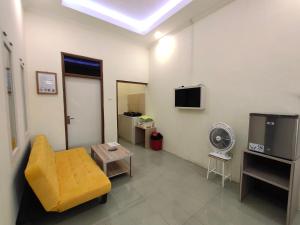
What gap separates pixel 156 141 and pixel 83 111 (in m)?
2.17

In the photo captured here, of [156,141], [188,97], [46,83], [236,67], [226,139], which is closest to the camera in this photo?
[226,139]

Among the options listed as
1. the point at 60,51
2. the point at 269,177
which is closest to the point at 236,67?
the point at 269,177

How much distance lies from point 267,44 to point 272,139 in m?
1.43

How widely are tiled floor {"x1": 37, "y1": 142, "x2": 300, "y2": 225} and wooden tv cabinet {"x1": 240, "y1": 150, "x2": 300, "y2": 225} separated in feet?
0.66

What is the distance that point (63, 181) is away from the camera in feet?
6.25

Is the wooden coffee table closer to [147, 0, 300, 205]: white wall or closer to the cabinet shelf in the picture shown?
[147, 0, 300, 205]: white wall

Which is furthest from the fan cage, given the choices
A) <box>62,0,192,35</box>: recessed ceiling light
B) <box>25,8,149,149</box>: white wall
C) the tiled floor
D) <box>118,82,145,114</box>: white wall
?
<box>118,82,145,114</box>: white wall

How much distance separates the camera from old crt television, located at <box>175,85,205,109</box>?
118 inches

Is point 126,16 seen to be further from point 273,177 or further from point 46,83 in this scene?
point 273,177

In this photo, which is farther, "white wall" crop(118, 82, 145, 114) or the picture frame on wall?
"white wall" crop(118, 82, 145, 114)

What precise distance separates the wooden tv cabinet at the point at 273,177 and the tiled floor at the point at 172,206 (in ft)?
0.66

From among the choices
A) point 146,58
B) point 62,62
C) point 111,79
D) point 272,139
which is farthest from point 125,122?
point 272,139

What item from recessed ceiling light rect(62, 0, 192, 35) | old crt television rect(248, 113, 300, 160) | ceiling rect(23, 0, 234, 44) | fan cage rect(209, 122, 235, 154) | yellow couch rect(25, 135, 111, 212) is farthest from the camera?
recessed ceiling light rect(62, 0, 192, 35)

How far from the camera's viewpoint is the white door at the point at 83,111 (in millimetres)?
3441
